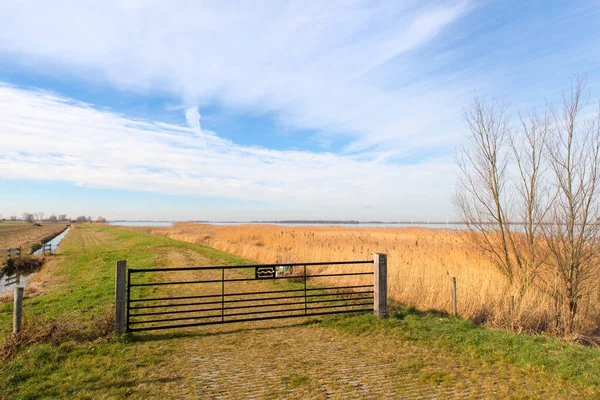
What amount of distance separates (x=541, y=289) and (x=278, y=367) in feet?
26.9

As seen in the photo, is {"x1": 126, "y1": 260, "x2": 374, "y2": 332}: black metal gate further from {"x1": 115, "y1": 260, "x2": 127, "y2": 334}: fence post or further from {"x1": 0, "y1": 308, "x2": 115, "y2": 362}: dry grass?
{"x1": 115, "y1": 260, "x2": 127, "y2": 334}: fence post

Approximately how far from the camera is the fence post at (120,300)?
7.10 meters

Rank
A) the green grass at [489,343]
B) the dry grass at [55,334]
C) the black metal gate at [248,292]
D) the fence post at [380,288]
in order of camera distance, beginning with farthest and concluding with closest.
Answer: the black metal gate at [248,292]
the fence post at [380,288]
the dry grass at [55,334]
the green grass at [489,343]

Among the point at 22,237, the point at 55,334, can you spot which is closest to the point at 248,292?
the point at 55,334

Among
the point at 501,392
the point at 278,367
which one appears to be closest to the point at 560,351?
the point at 501,392

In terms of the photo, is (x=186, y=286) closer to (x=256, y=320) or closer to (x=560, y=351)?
(x=256, y=320)

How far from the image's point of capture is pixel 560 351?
6242 millimetres

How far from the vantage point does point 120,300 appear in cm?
713

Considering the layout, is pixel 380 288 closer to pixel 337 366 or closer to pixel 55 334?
pixel 337 366

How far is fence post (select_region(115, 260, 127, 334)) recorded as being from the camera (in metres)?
7.10

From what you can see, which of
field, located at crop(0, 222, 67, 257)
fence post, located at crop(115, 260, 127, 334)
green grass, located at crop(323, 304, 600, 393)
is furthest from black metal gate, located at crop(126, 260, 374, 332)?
field, located at crop(0, 222, 67, 257)

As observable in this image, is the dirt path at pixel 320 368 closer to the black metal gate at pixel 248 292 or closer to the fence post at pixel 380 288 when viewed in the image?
the fence post at pixel 380 288

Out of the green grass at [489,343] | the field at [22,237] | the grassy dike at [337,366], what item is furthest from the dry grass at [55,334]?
the field at [22,237]

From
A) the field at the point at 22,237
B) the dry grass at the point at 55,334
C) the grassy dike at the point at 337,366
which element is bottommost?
the field at the point at 22,237
